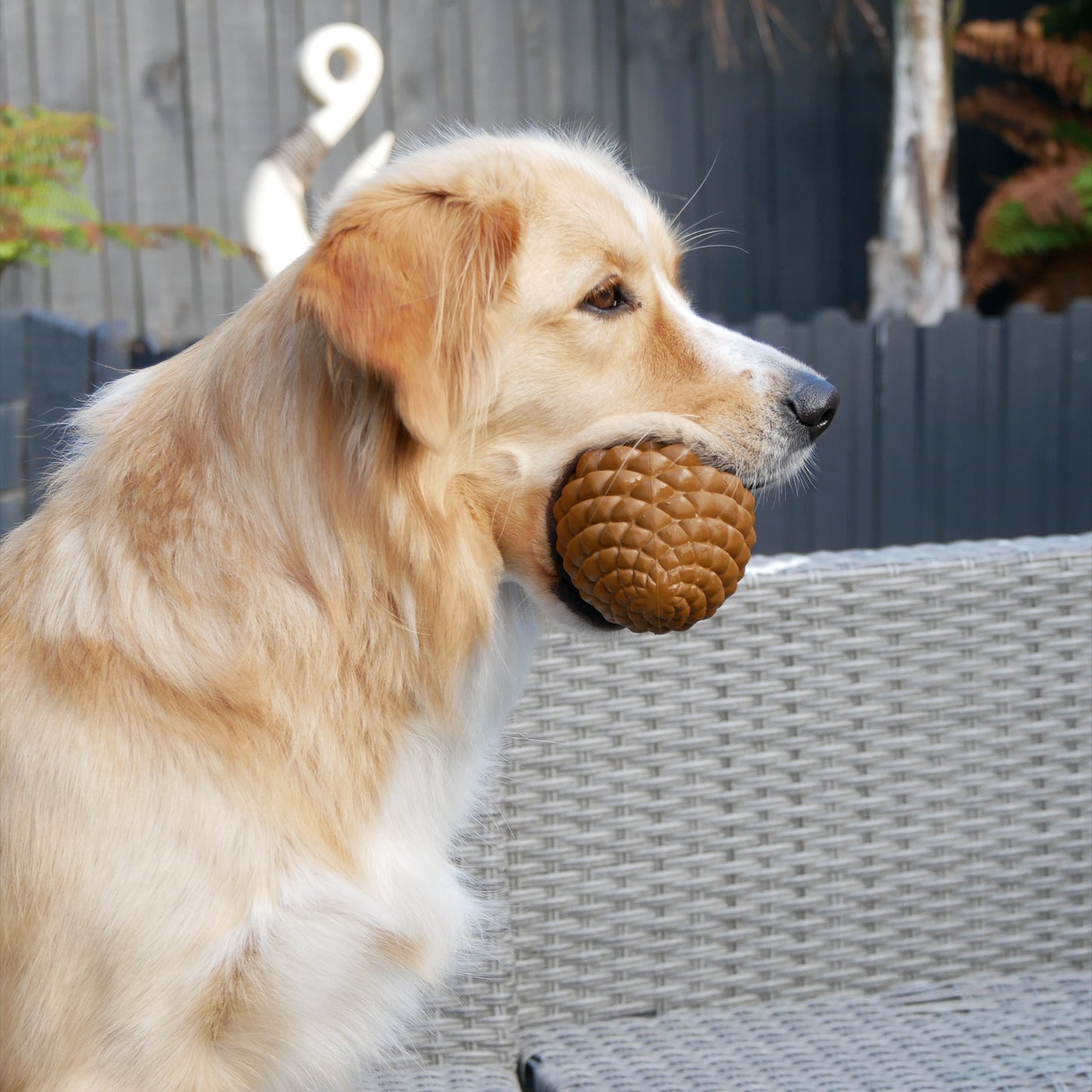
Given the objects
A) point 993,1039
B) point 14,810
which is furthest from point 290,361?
point 993,1039

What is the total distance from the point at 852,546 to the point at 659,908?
3.78 meters

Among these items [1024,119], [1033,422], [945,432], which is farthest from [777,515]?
[1024,119]

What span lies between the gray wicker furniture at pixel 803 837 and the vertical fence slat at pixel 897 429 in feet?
10.9

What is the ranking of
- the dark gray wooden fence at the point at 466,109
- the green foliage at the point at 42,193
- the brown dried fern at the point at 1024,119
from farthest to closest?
the brown dried fern at the point at 1024,119 → the dark gray wooden fence at the point at 466,109 → the green foliage at the point at 42,193

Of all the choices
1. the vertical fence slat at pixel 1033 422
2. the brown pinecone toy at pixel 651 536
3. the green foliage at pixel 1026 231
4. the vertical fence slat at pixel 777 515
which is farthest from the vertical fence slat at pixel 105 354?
the green foliage at pixel 1026 231

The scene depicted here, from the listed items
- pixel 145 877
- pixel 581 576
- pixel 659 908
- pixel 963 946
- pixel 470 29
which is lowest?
pixel 963 946

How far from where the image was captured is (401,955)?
156 cm

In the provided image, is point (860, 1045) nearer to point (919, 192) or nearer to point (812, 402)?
point (812, 402)

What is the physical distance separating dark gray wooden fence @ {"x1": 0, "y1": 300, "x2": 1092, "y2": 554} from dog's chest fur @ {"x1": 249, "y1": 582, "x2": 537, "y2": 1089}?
345 cm

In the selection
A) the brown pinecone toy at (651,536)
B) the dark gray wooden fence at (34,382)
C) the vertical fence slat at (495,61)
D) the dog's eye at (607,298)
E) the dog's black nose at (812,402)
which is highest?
the vertical fence slat at (495,61)

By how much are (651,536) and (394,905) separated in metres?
0.57

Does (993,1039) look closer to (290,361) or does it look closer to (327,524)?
(327,524)

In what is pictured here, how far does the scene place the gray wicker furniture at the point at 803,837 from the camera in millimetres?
1873

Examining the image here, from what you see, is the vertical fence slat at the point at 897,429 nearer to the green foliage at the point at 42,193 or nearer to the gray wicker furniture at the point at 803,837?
the green foliage at the point at 42,193
